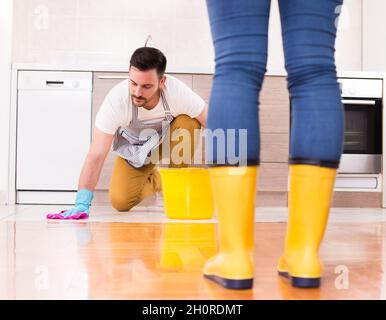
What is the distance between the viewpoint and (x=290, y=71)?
901 millimetres

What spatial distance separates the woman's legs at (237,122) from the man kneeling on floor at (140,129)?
1.21m

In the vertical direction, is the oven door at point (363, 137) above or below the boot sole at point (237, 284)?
above

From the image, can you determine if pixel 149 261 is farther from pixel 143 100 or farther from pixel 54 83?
pixel 54 83

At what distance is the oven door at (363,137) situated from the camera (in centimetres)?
311

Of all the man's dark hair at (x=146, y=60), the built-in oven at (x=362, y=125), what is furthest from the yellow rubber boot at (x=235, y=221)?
the built-in oven at (x=362, y=125)

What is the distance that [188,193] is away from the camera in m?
2.15

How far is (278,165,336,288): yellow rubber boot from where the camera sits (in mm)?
855

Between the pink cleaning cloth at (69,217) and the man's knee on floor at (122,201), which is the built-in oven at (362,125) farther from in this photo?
the pink cleaning cloth at (69,217)

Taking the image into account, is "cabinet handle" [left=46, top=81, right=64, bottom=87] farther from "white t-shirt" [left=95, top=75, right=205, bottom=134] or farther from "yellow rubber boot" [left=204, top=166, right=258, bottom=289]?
"yellow rubber boot" [left=204, top=166, right=258, bottom=289]

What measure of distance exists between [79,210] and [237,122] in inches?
55.0

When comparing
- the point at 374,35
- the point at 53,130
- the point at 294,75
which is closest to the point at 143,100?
the point at 53,130

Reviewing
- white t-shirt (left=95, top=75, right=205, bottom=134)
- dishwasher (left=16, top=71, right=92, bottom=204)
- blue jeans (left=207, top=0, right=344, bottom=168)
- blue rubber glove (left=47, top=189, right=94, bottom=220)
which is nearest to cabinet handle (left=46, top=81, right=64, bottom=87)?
dishwasher (left=16, top=71, right=92, bottom=204)
